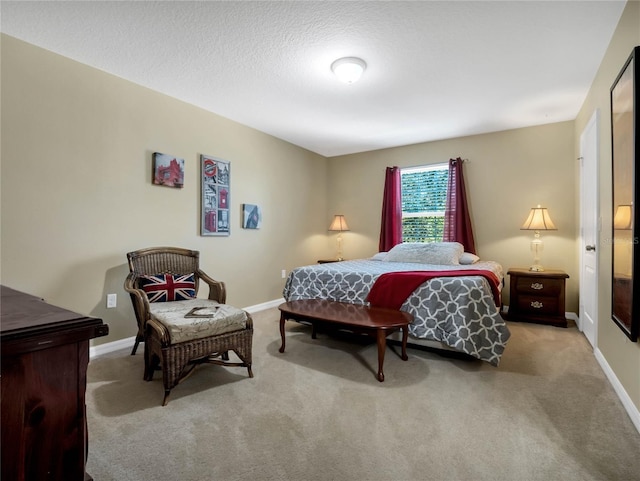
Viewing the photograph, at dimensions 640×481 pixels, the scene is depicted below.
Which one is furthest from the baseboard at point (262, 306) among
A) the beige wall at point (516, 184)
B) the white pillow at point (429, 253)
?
the beige wall at point (516, 184)

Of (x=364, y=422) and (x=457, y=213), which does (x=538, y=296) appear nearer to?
(x=457, y=213)

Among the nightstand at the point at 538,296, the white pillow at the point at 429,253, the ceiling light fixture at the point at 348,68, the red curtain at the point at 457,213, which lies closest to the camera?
the ceiling light fixture at the point at 348,68

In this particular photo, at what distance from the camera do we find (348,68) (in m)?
2.62

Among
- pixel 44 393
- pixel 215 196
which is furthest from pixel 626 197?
pixel 215 196

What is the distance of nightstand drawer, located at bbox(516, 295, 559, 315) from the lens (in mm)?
3674

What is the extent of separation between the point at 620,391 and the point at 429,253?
2.14 m

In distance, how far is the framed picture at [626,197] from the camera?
5.43ft

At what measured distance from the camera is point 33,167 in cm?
244

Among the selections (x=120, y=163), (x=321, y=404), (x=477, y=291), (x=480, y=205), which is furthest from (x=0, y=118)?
(x=480, y=205)

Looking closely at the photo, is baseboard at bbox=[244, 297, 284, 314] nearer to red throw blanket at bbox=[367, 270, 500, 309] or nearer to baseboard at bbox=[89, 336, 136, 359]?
baseboard at bbox=[89, 336, 136, 359]

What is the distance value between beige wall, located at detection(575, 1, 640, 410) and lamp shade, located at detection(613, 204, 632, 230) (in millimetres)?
316

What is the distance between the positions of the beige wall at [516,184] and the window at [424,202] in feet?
0.58

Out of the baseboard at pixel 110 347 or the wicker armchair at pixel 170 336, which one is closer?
the wicker armchair at pixel 170 336

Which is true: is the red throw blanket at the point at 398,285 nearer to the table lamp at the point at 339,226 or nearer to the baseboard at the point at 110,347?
the baseboard at the point at 110,347
